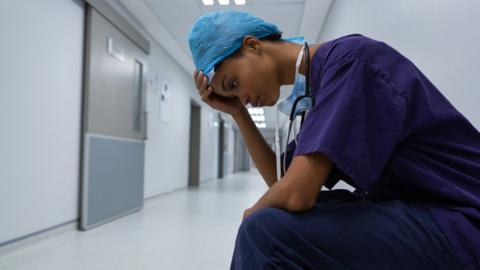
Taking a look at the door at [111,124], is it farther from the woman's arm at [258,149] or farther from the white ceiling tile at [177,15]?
the woman's arm at [258,149]

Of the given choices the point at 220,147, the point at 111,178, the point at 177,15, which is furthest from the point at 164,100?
the point at 220,147

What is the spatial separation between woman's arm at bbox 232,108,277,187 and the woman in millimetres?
495

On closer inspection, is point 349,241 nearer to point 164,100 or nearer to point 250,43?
point 250,43

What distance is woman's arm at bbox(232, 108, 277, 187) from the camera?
4.12ft

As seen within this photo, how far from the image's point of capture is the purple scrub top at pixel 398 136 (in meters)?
0.67

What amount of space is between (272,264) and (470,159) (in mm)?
489

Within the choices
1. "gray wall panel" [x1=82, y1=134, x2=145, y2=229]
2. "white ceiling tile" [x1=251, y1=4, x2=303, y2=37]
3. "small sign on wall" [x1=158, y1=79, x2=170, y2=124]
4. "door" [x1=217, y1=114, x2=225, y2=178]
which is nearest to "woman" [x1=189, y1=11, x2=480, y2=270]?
"gray wall panel" [x1=82, y1=134, x2=145, y2=229]

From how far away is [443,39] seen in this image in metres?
1.49

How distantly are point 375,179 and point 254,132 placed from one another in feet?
2.14

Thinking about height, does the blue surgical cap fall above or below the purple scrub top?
above

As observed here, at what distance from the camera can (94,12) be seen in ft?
10.5

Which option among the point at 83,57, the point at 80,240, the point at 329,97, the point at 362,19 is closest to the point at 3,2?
the point at 83,57

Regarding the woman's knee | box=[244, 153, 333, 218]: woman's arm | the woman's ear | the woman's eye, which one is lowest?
the woman's knee

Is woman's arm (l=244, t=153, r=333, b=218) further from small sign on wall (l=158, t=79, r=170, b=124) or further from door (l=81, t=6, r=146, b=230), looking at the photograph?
small sign on wall (l=158, t=79, r=170, b=124)
